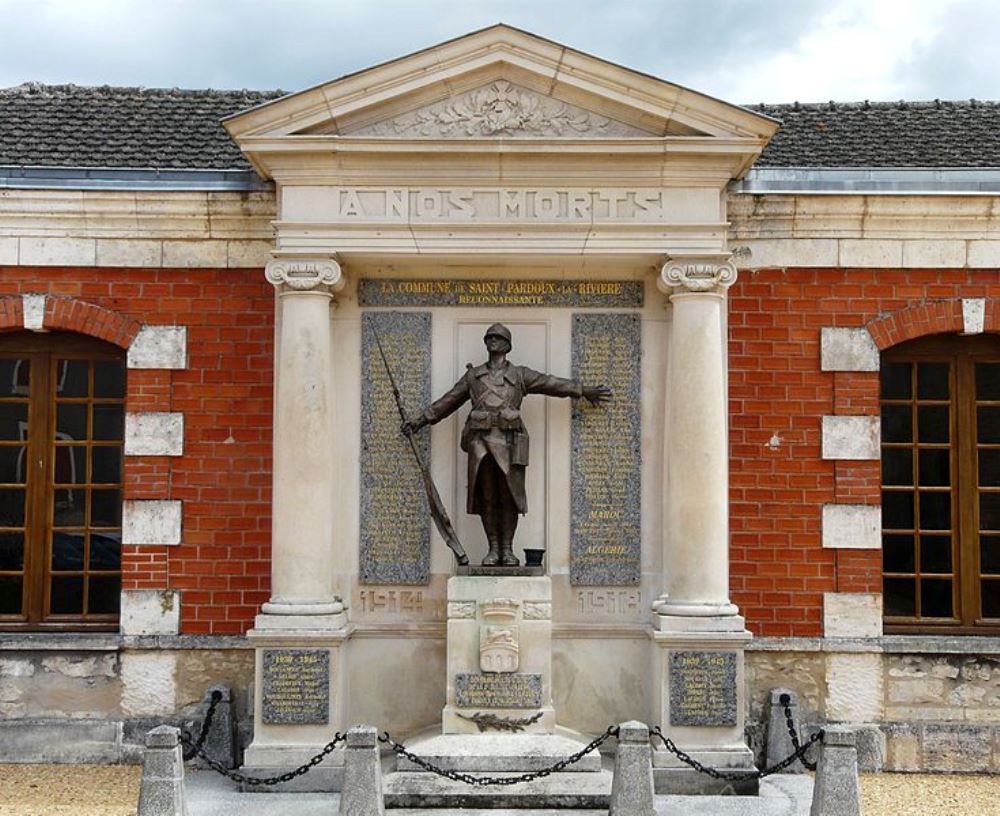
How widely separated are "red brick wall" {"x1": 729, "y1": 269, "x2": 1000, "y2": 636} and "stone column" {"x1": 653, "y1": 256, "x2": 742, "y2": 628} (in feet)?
2.53

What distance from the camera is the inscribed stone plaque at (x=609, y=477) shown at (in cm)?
1096

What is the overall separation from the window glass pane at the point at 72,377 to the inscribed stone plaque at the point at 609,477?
172 inches

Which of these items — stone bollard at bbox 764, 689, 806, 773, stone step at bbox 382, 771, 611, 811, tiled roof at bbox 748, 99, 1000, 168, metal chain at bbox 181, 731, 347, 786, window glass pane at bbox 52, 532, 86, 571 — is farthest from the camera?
tiled roof at bbox 748, 99, 1000, 168

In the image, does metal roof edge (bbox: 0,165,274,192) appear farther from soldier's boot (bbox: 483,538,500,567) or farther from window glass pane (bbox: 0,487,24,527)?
soldier's boot (bbox: 483,538,500,567)

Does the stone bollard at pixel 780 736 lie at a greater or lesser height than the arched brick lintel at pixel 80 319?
lesser

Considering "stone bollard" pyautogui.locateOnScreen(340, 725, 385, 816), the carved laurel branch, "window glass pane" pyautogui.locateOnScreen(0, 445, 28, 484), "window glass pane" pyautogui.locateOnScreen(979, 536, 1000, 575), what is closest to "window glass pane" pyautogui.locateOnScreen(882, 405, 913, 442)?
"window glass pane" pyautogui.locateOnScreen(979, 536, 1000, 575)

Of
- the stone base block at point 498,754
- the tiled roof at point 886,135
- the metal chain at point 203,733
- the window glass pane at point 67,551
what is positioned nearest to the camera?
the stone base block at point 498,754

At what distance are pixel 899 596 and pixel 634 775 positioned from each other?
12.9 feet

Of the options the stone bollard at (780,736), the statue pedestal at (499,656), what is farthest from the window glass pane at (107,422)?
the stone bollard at (780,736)

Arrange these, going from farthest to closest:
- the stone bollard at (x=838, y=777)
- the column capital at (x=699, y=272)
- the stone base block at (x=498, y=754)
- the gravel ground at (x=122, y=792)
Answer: the column capital at (x=699, y=272)
the stone base block at (x=498, y=754)
the gravel ground at (x=122, y=792)
the stone bollard at (x=838, y=777)

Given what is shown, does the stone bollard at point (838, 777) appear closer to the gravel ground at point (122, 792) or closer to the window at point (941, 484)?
the gravel ground at point (122, 792)

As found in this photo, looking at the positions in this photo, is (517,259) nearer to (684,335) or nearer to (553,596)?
(684,335)

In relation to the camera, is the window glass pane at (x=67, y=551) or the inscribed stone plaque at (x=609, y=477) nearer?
the inscribed stone plaque at (x=609, y=477)

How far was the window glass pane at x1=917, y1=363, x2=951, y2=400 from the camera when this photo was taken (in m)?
11.4
